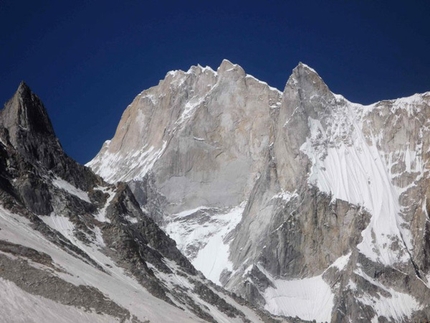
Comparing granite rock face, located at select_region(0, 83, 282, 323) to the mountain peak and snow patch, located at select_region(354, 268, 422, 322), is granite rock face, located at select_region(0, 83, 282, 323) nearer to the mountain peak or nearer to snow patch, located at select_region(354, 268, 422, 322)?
the mountain peak

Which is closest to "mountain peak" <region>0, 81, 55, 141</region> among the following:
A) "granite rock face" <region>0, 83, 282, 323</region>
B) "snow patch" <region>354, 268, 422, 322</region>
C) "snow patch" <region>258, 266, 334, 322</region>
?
"granite rock face" <region>0, 83, 282, 323</region>

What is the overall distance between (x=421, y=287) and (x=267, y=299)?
37.3m

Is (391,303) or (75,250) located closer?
(75,250)

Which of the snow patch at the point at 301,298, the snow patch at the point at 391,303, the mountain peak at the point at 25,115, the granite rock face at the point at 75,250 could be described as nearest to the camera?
the granite rock face at the point at 75,250

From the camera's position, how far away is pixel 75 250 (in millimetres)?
84062

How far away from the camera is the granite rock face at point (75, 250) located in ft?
199

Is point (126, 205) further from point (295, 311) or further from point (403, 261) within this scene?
point (403, 261)

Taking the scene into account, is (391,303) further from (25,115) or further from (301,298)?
(25,115)

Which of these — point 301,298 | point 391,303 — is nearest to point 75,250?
point 301,298

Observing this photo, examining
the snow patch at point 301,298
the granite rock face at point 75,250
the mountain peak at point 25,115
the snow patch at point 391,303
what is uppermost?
the snow patch at point 391,303

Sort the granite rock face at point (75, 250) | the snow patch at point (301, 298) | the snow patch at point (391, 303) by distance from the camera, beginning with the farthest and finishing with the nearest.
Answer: the snow patch at point (301, 298), the snow patch at point (391, 303), the granite rock face at point (75, 250)

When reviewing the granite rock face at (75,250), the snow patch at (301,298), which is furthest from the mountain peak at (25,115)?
the snow patch at (301,298)

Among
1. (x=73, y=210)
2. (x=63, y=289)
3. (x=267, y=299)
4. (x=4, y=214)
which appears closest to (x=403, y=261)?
(x=267, y=299)

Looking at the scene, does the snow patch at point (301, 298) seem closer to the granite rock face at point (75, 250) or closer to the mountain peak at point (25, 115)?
the granite rock face at point (75, 250)
